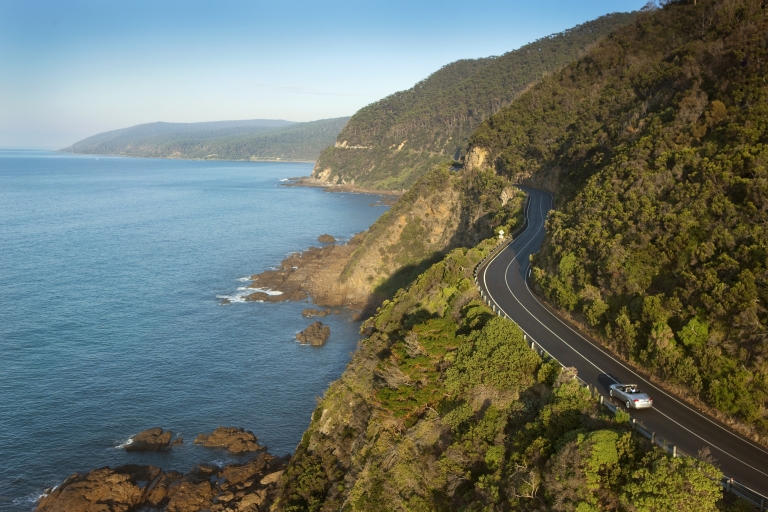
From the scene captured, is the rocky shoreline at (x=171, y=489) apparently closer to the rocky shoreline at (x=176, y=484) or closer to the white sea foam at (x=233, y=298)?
the rocky shoreline at (x=176, y=484)

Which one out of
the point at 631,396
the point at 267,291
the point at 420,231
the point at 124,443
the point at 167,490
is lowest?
the point at 167,490

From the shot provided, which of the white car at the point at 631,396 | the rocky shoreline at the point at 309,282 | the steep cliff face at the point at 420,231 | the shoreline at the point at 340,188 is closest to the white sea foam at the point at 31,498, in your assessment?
the white car at the point at 631,396

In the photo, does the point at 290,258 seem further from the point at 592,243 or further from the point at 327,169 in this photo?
the point at 327,169

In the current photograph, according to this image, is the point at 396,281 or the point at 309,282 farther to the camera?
the point at 309,282

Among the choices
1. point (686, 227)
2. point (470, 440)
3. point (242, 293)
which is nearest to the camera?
point (470, 440)

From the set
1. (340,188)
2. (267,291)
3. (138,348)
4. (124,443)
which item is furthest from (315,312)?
(340,188)

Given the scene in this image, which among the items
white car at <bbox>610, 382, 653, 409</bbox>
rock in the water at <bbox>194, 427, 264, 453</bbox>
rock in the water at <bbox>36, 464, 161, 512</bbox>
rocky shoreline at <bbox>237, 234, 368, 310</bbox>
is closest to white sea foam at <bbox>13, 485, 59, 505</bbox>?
rock in the water at <bbox>36, 464, 161, 512</bbox>

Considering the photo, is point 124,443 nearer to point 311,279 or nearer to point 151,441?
point 151,441
